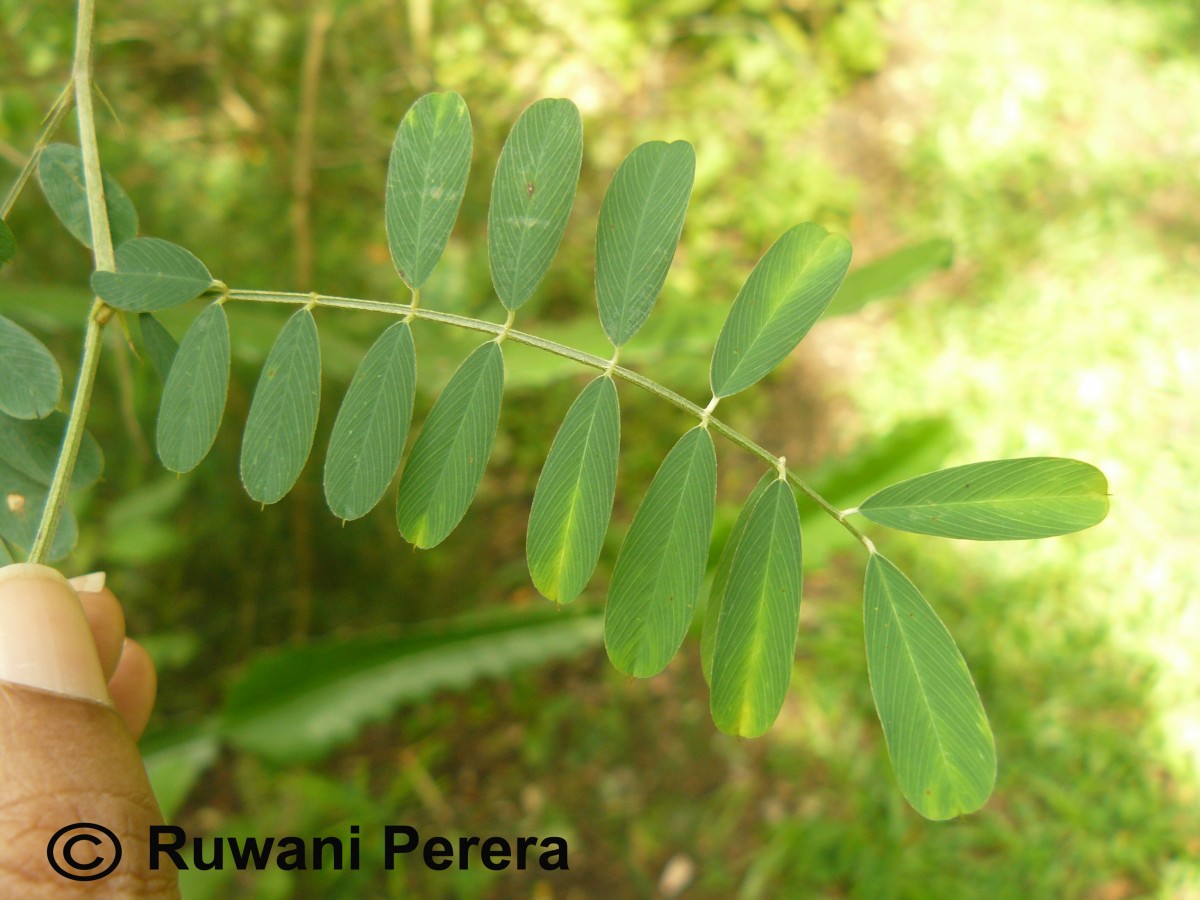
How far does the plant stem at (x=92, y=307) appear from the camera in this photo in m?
0.69

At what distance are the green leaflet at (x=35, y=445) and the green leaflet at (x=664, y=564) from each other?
488 mm

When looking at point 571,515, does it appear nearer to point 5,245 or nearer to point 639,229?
point 639,229

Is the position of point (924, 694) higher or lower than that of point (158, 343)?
lower

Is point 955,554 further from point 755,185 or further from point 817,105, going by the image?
point 817,105

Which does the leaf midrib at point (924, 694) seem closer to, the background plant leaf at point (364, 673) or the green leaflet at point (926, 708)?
the green leaflet at point (926, 708)

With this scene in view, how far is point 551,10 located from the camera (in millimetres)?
3342

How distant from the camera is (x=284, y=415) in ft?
2.60

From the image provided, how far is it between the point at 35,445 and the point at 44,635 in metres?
0.17

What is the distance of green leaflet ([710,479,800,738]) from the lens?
733 mm

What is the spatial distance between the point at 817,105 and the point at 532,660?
8.09 feet

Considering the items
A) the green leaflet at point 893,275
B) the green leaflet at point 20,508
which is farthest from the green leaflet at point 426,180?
the green leaflet at point 893,275

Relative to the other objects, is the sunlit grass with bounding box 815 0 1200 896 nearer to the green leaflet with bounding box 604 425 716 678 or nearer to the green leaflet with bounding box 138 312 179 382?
the green leaflet with bounding box 604 425 716 678

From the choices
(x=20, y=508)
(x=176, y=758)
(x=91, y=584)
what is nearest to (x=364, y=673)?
(x=176, y=758)

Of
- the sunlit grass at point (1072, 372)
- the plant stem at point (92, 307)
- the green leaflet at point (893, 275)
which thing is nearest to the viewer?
the plant stem at point (92, 307)
